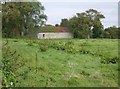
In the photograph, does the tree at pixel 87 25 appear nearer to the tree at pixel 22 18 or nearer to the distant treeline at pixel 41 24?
the distant treeline at pixel 41 24

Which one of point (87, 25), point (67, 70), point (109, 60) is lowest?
point (67, 70)

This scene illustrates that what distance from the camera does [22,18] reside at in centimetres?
3291

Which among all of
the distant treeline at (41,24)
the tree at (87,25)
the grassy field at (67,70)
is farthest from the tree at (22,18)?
the grassy field at (67,70)

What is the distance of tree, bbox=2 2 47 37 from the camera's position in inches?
1008

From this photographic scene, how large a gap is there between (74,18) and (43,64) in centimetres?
3689

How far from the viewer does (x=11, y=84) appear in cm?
530

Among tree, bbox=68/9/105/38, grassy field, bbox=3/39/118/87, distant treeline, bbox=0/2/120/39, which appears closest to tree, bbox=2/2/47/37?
distant treeline, bbox=0/2/120/39

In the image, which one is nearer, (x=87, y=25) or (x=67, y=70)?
(x=67, y=70)

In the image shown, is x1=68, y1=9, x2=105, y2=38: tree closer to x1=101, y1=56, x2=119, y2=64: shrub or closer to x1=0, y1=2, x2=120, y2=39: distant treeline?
x1=0, y1=2, x2=120, y2=39: distant treeline

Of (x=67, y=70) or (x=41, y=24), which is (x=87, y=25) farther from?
(x=67, y=70)

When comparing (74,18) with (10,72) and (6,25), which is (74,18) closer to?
(6,25)

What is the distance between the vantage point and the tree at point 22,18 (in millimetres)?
25609

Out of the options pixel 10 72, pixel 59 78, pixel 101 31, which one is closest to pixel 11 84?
pixel 10 72

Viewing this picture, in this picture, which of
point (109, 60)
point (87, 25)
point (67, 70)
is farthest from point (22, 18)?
point (67, 70)
